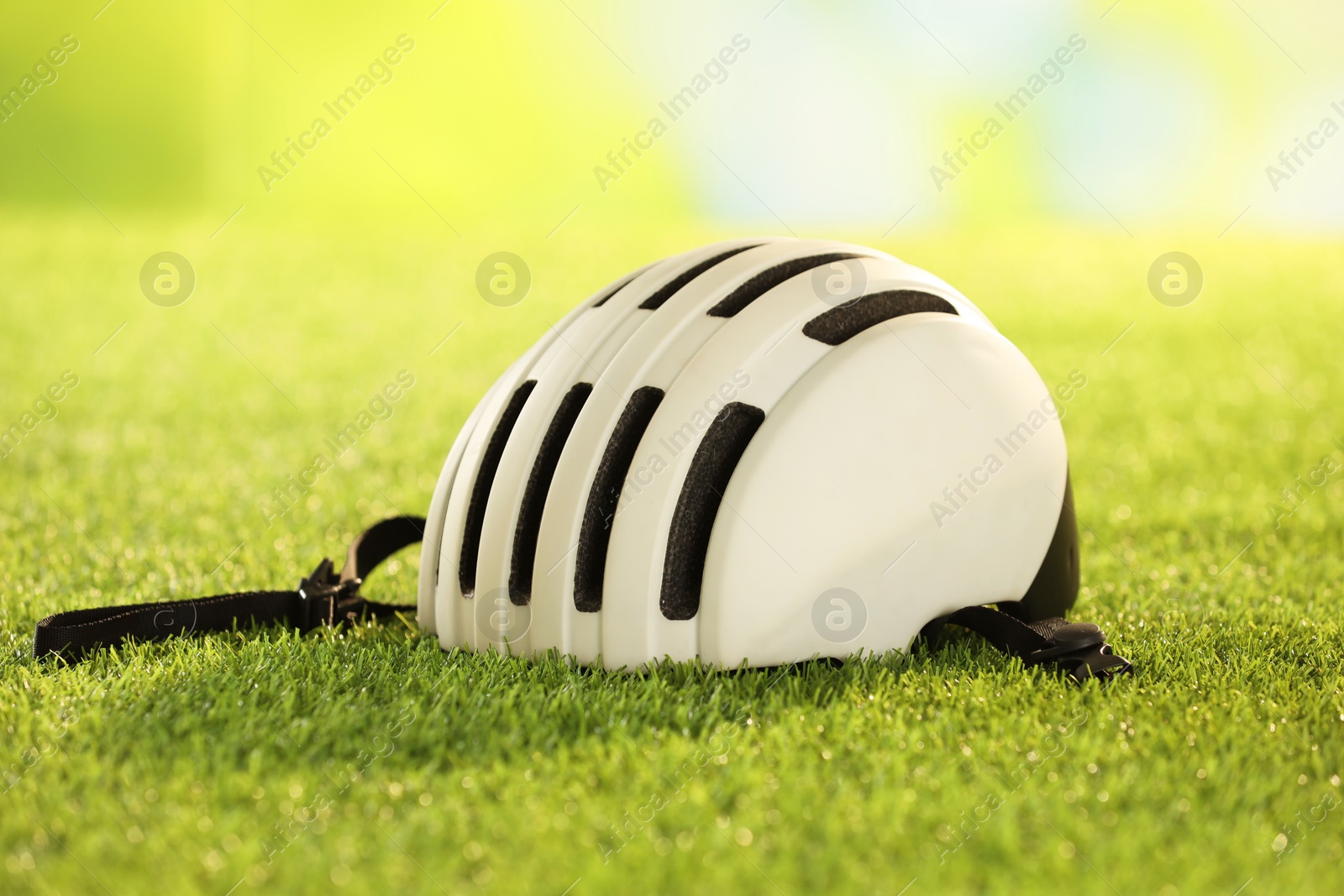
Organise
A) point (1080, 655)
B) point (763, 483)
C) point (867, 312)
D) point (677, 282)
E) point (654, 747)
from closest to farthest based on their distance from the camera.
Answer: point (654, 747), point (763, 483), point (1080, 655), point (867, 312), point (677, 282)

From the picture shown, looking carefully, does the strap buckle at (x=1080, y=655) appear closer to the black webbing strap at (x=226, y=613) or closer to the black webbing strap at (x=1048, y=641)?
the black webbing strap at (x=1048, y=641)

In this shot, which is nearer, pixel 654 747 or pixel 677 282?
pixel 654 747

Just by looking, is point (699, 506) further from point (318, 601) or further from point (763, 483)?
point (318, 601)

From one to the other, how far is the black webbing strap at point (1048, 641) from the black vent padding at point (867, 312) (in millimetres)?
796

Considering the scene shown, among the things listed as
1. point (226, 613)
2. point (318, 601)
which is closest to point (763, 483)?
point (318, 601)

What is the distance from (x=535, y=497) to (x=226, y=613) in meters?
1.07

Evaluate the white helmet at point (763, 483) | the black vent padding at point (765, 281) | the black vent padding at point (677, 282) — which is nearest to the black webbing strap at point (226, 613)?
the white helmet at point (763, 483)

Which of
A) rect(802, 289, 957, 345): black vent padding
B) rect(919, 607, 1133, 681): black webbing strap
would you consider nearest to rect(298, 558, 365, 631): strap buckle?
rect(802, 289, 957, 345): black vent padding

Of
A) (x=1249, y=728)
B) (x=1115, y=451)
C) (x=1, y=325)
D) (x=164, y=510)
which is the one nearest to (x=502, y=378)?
(x=1249, y=728)

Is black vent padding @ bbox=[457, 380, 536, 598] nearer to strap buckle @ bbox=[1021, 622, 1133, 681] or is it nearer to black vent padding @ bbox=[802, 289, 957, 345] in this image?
black vent padding @ bbox=[802, 289, 957, 345]

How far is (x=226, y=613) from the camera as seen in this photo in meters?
3.05

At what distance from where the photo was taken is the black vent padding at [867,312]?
269cm

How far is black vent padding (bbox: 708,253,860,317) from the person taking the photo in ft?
9.11

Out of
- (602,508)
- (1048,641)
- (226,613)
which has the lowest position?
(226,613)
